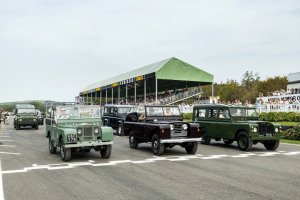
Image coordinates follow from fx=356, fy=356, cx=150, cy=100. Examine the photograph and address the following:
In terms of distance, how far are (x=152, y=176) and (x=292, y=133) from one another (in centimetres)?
1283

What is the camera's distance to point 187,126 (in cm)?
1352

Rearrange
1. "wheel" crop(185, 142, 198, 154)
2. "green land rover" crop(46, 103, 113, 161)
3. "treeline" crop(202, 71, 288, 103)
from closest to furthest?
1. "green land rover" crop(46, 103, 113, 161)
2. "wheel" crop(185, 142, 198, 154)
3. "treeline" crop(202, 71, 288, 103)

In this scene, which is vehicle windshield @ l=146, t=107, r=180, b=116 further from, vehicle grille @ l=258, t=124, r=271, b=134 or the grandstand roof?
the grandstand roof

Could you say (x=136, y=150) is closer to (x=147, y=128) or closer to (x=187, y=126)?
(x=147, y=128)

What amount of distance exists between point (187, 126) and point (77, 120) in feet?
13.5

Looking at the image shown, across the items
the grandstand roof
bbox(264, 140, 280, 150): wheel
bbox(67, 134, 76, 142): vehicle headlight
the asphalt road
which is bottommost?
the asphalt road

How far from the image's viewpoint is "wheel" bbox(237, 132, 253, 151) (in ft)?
46.9

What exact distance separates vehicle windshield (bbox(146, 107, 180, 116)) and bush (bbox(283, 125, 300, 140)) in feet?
25.4

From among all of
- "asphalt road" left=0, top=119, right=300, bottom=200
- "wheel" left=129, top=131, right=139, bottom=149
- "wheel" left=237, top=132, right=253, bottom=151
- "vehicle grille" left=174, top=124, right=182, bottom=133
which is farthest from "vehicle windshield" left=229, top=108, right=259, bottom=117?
"wheel" left=129, top=131, right=139, bottom=149

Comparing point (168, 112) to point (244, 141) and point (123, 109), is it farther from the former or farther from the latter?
point (123, 109)

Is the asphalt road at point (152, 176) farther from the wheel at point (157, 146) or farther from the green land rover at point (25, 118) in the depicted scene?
the green land rover at point (25, 118)

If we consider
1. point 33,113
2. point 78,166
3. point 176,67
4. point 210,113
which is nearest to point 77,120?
point 78,166

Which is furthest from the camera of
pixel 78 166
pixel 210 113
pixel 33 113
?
pixel 33 113

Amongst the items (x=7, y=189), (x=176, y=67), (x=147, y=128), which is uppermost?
(x=176, y=67)
